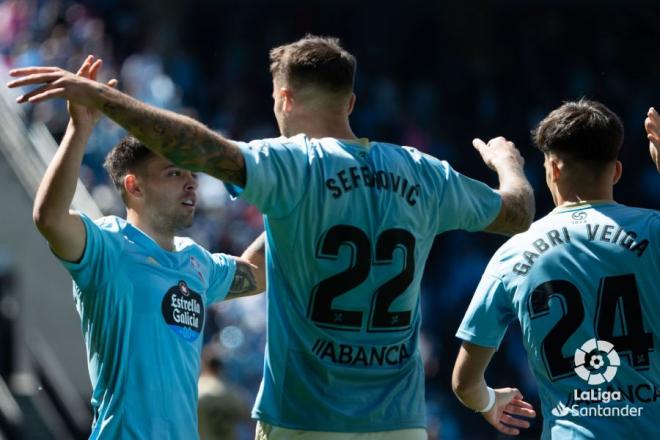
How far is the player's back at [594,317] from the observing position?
203 inches

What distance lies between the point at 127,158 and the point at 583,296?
7.50ft

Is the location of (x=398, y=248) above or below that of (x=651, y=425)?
above

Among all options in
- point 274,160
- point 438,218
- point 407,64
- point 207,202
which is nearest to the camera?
point 274,160

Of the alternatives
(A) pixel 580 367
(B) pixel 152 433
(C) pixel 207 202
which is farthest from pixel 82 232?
(C) pixel 207 202

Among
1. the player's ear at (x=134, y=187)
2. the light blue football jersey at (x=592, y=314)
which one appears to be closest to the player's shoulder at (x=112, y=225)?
the player's ear at (x=134, y=187)

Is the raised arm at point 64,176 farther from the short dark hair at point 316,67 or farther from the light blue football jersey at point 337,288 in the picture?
the light blue football jersey at point 337,288

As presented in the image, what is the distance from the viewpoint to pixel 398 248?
16.9 ft

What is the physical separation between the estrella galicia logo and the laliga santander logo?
1805mm

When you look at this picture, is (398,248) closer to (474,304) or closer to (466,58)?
(474,304)

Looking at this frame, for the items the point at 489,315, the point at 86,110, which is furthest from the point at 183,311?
the point at 489,315

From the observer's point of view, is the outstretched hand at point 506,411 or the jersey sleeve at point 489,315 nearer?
the jersey sleeve at point 489,315

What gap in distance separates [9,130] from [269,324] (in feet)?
40.5

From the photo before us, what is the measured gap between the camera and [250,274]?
21.7 ft

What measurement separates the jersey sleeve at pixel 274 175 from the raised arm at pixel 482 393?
108cm
